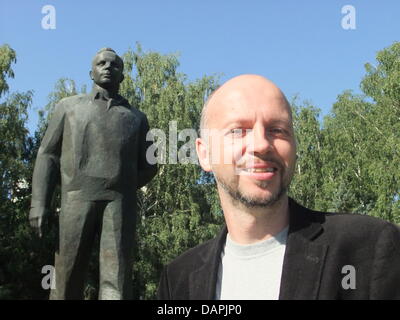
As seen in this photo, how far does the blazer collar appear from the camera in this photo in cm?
154

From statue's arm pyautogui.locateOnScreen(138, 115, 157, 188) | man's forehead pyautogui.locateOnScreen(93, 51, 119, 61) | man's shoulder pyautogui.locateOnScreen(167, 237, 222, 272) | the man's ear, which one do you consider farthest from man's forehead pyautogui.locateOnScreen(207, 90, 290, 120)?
man's forehead pyautogui.locateOnScreen(93, 51, 119, 61)

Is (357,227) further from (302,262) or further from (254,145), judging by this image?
(254,145)

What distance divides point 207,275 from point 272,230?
24cm

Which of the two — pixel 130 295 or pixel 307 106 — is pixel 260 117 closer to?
pixel 130 295

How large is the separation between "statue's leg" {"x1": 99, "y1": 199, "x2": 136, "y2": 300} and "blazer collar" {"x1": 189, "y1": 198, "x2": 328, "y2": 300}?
2.59 m

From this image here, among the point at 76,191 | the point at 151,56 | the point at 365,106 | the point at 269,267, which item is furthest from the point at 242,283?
the point at 365,106

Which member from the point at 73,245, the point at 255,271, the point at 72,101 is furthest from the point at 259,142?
the point at 72,101

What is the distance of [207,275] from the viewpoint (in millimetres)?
1683

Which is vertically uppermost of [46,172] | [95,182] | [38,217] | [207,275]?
[46,172]

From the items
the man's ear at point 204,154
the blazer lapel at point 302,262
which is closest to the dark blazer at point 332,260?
the blazer lapel at point 302,262

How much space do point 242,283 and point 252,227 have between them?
0.16 metres

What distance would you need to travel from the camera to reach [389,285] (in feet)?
4.94

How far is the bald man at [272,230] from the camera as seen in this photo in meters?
1.54

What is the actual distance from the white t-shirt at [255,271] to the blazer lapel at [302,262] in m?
0.04
